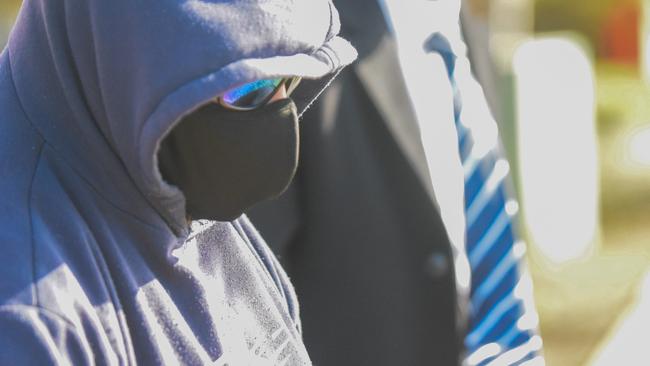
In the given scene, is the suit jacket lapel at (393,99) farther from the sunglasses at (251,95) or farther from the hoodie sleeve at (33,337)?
the hoodie sleeve at (33,337)

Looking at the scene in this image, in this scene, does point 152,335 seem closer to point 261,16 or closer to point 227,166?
point 227,166

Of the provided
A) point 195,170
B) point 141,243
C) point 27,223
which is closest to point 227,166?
point 195,170

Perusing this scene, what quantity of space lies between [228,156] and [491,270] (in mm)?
1042

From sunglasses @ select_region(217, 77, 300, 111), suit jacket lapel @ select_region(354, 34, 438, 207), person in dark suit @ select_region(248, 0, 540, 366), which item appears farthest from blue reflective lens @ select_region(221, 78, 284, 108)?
suit jacket lapel @ select_region(354, 34, 438, 207)

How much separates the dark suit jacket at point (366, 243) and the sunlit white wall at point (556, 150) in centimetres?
439

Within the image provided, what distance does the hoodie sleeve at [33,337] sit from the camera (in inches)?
43.9

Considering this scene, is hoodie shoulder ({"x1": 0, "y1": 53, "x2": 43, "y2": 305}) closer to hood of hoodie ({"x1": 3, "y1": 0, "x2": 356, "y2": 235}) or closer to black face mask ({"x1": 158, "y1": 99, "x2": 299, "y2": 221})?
hood of hoodie ({"x1": 3, "y1": 0, "x2": 356, "y2": 235})

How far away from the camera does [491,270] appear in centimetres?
229

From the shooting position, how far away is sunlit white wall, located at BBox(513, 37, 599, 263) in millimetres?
6730

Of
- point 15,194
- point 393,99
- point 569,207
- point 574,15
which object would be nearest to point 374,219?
point 393,99

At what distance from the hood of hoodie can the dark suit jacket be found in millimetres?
868

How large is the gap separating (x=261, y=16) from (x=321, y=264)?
99cm

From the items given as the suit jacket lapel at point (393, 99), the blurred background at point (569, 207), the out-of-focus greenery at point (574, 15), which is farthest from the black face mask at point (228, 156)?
the out-of-focus greenery at point (574, 15)

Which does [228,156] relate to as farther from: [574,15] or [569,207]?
[574,15]
